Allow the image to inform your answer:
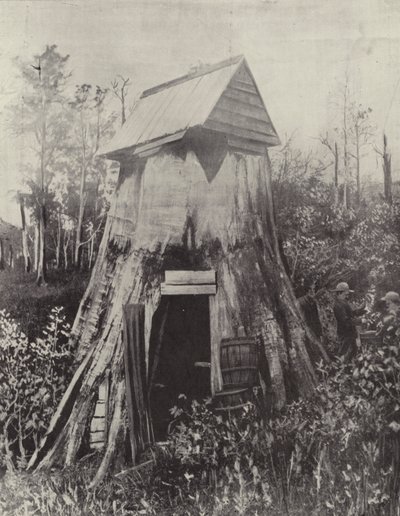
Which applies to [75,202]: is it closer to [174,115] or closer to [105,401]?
[174,115]

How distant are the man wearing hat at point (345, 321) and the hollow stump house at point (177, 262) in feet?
1.02

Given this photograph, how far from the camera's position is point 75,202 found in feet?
14.4

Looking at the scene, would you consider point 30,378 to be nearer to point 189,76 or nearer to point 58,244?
point 58,244

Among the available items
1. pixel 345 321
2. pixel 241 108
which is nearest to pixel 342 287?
pixel 345 321

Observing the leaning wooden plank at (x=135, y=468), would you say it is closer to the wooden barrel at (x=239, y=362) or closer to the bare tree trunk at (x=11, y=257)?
the wooden barrel at (x=239, y=362)

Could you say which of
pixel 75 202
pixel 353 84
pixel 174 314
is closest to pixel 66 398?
pixel 174 314

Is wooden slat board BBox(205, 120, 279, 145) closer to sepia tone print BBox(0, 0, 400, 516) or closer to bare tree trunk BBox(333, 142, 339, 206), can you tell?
sepia tone print BBox(0, 0, 400, 516)

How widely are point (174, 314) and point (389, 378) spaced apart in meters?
1.84

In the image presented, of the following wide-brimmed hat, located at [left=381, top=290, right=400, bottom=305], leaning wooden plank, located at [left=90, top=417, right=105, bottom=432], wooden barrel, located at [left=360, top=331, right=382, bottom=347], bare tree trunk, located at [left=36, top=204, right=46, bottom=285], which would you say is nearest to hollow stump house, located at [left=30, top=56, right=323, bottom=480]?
leaning wooden plank, located at [left=90, top=417, right=105, bottom=432]

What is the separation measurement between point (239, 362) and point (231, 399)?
0.32m

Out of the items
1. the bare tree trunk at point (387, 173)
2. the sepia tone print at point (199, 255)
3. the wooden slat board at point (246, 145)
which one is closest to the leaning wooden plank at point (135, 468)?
the sepia tone print at point (199, 255)

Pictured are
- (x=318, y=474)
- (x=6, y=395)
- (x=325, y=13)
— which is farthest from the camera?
(x=325, y=13)

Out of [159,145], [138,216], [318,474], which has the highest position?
[159,145]

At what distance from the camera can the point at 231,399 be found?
4512mm
